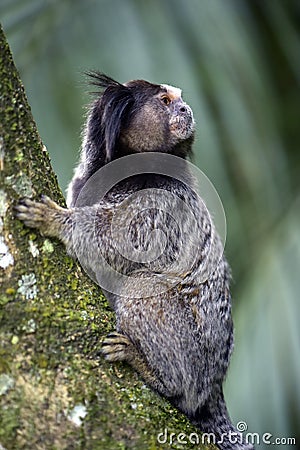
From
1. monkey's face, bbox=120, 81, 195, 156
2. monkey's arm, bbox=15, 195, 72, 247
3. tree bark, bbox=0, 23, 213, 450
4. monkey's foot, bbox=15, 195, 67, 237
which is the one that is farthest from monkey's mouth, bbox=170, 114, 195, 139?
tree bark, bbox=0, 23, 213, 450

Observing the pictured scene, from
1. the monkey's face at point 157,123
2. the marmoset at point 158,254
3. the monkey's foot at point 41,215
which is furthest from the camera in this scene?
the monkey's face at point 157,123

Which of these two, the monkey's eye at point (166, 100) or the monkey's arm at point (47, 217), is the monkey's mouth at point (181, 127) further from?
the monkey's arm at point (47, 217)

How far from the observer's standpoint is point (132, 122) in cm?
360

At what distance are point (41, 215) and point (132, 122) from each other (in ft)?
4.22

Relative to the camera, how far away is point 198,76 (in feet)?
15.6

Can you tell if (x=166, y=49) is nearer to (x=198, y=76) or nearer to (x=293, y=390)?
(x=198, y=76)

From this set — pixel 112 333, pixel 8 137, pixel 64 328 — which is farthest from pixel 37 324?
pixel 8 137

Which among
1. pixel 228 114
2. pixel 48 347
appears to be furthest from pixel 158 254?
pixel 228 114

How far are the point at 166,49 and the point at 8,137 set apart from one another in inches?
103

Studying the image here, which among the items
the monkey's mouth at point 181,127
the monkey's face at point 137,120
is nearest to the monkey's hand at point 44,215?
the monkey's face at point 137,120

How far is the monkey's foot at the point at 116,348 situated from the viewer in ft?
7.88

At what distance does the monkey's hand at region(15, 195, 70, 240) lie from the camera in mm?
2377

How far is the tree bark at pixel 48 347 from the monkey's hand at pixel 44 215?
29 millimetres

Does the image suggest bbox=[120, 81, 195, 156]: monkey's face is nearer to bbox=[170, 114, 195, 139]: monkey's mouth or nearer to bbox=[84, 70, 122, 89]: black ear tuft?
bbox=[170, 114, 195, 139]: monkey's mouth
